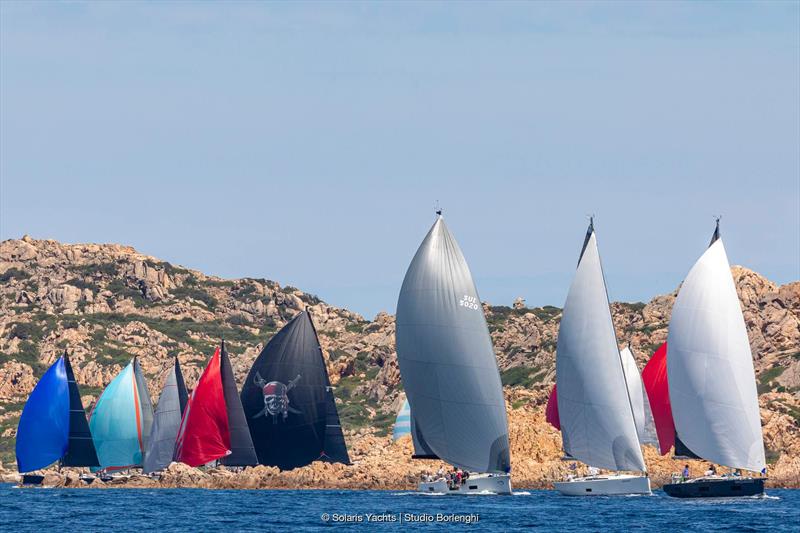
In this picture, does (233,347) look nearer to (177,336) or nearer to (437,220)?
(177,336)

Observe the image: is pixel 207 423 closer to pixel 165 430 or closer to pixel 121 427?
pixel 165 430

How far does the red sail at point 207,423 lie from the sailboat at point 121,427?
10339mm

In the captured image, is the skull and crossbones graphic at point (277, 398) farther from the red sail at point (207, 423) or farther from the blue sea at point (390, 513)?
the blue sea at point (390, 513)

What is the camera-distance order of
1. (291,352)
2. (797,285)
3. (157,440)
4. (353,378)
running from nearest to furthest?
(291,352)
(157,440)
(797,285)
(353,378)

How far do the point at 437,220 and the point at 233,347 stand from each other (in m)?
122

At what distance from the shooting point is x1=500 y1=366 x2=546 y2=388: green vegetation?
151125mm

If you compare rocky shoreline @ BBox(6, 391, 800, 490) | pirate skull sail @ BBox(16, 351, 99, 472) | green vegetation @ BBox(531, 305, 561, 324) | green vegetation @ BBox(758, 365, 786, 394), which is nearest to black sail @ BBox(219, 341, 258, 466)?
rocky shoreline @ BBox(6, 391, 800, 490)

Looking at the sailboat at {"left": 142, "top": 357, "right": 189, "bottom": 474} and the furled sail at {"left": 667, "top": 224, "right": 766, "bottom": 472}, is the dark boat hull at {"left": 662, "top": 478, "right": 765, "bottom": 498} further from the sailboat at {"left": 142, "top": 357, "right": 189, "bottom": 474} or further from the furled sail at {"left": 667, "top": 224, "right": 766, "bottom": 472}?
the sailboat at {"left": 142, "top": 357, "right": 189, "bottom": 474}

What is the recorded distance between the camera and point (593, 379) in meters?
79.9

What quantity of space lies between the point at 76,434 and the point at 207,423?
41.2 feet

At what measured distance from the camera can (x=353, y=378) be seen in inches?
6599

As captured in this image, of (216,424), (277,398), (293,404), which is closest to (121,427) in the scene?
(216,424)

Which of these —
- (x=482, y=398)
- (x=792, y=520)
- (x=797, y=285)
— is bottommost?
(x=792, y=520)

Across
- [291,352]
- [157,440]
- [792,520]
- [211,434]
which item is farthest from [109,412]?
[792,520]
